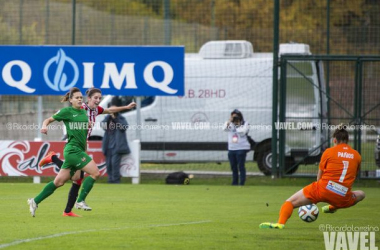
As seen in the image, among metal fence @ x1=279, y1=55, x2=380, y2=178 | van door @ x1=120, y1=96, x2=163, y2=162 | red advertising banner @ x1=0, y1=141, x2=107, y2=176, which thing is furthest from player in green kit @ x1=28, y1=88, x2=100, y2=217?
van door @ x1=120, y1=96, x2=163, y2=162

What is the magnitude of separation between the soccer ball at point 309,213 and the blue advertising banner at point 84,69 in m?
9.77

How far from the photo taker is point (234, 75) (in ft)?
71.2

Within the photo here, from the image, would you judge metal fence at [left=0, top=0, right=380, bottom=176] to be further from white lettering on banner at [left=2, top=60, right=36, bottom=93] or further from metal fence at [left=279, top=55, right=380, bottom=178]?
white lettering on banner at [left=2, top=60, right=36, bottom=93]

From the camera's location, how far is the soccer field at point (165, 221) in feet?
30.5

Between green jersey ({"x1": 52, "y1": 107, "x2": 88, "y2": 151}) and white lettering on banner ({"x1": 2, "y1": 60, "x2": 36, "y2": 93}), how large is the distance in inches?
329

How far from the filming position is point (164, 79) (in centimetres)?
2005

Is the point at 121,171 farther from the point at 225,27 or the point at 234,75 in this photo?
the point at 225,27

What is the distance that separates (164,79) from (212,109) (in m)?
2.14

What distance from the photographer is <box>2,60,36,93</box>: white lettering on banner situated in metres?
20.1

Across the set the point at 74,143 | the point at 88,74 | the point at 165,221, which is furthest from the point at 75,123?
the point at 88,74

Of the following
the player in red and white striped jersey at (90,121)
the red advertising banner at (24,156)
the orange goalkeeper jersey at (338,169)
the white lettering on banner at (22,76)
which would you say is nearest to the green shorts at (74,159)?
the player in red and white striped jersey at (90,121)

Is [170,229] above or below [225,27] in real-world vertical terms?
below

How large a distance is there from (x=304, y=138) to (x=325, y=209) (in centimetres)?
833

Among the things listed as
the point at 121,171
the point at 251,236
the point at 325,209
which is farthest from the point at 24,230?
the point at 121,171
